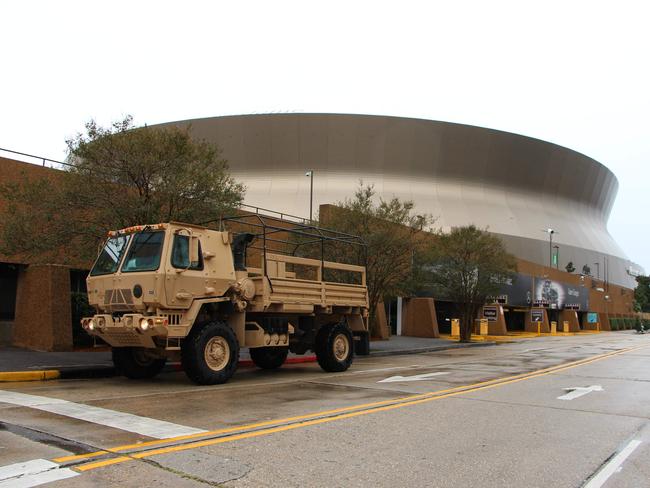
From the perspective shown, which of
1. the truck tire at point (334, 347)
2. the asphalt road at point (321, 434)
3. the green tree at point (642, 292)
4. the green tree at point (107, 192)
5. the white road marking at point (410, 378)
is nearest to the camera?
the asphalt road at point (321, 434)

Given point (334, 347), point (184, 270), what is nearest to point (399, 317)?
point (334, 347)

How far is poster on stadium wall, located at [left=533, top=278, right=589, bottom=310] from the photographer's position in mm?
55219

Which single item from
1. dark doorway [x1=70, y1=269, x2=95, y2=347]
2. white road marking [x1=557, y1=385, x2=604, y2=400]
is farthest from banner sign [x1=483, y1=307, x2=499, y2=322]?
dark doorway [x1=70, y1=269, x2=95, y2=347]

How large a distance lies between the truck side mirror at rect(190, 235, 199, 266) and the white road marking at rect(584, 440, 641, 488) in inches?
308

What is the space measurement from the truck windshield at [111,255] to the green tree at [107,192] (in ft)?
7.45

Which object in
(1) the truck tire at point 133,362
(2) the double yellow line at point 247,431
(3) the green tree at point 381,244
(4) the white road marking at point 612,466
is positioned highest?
(3) the green tree at point 381,244

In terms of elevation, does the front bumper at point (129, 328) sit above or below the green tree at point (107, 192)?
below

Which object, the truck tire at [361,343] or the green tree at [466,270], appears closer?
the truck tire at [361,343]

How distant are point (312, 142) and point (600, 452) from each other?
62650 mm

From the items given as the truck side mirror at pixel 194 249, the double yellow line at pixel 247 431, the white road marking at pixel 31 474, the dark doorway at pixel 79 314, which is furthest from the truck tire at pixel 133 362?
the white road marking at pixel 31 474

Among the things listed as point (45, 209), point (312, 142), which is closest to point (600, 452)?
point (45, 209)

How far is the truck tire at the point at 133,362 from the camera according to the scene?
488 inches

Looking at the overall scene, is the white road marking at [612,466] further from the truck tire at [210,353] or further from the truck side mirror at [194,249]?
the truck side mirror at [194,249]

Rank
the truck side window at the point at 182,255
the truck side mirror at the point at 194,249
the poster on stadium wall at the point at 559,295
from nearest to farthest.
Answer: the truck side window at the point at 182,255 → the truck side mirror at the point at 194,249 → the poster on stadium wall at the point at 559,295
